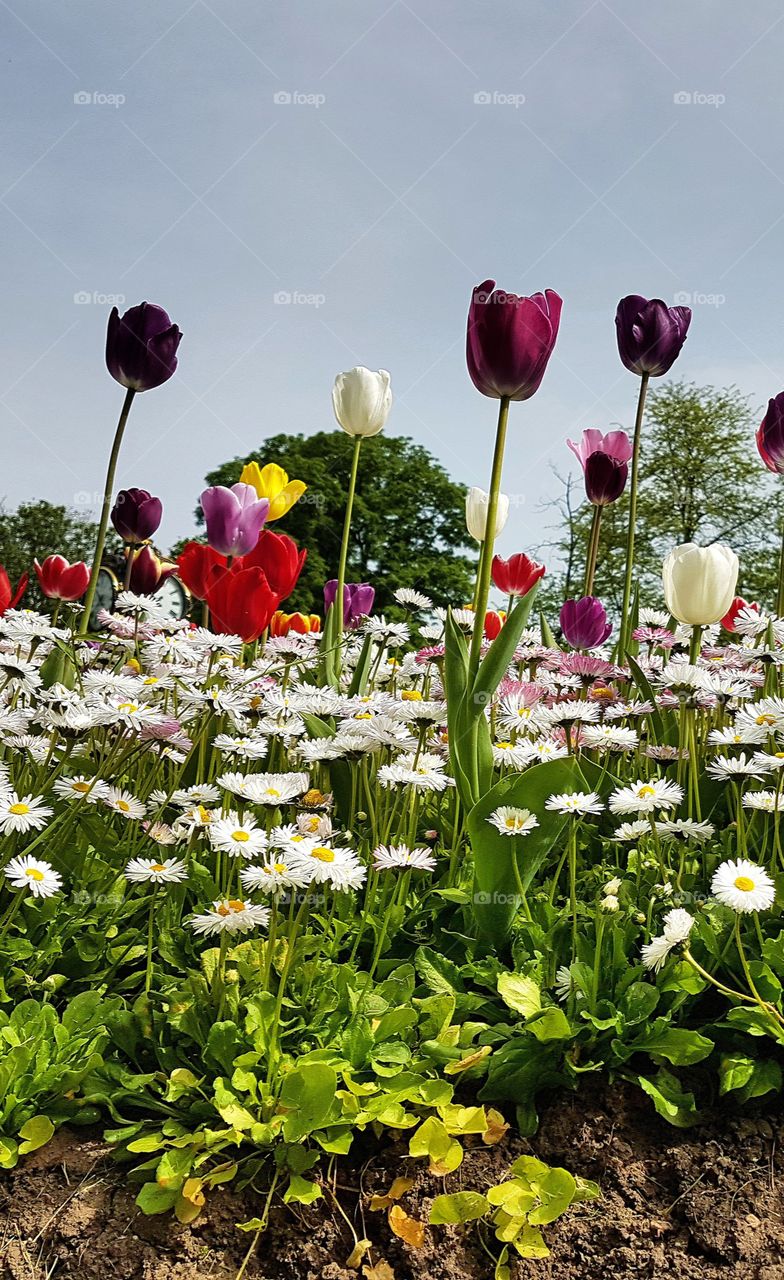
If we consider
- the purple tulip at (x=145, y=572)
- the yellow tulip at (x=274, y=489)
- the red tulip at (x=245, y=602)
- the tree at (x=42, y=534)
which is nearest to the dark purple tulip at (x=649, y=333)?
the yellow tulip at (x=274, y=489)

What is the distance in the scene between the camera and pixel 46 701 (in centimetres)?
271

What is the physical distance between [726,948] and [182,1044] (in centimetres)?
107

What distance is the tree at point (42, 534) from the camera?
1219 inches

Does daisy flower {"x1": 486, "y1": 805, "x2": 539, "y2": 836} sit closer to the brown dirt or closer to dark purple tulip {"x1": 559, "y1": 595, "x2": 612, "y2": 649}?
the brown dirt

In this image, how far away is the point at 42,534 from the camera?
3244 centimetres

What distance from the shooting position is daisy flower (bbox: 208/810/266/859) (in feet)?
5.95

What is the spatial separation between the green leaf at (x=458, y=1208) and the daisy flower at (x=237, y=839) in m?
0.65

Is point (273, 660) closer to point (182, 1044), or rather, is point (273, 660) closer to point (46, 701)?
point (46, 701)

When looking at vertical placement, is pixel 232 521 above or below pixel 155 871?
above

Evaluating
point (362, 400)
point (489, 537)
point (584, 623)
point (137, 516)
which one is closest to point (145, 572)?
point (137, 516)

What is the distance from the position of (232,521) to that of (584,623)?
1195 mm

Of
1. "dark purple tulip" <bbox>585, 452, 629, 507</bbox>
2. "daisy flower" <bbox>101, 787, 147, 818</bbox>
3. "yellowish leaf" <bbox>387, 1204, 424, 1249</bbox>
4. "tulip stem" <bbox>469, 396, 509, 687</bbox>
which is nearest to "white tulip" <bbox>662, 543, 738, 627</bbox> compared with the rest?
"tulip stem" <bbox>469, 396, 509, 687</bbox>

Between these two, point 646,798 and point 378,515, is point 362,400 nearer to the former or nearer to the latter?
point 646,798

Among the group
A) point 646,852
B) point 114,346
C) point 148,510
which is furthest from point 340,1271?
point 148,510
